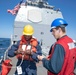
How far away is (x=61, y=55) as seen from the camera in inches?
110

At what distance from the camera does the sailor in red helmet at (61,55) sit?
281cm

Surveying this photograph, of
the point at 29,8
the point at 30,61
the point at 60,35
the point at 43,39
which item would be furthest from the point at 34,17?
the point at 60,35

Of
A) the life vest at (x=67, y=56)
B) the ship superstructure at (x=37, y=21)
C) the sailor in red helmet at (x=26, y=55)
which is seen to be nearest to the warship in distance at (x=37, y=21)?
the ship superstructure at (x=37, y=21)

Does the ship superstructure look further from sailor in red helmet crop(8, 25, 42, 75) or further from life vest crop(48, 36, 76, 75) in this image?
life vest crop(48, 36, 76, 75)

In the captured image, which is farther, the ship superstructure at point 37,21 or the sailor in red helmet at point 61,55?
the ship superstructure at point 37,21

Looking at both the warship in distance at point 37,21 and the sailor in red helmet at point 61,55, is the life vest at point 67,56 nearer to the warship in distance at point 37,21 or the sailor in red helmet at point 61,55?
the sailor in red helmet at point 61,55

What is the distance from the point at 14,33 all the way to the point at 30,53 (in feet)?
44.6

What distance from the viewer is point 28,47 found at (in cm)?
445

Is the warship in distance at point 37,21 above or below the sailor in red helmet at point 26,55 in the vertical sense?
above

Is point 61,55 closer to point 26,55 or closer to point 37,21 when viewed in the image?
point 26,55

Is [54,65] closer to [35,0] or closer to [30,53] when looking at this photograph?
[30,53]

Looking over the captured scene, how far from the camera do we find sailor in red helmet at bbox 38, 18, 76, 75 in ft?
9.21

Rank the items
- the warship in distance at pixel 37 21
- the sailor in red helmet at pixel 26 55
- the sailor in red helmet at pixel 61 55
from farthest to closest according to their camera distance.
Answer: the warship in distance at pixel 37 21 < the sailor in red helmet at pixel 26 55 < the sailor in red helmet at pixel 61 55

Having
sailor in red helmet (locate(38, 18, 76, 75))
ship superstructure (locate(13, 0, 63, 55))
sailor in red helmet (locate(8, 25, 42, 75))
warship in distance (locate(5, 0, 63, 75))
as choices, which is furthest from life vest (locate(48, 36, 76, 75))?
ship superstructure (locate(13, 0, 63, 55))
